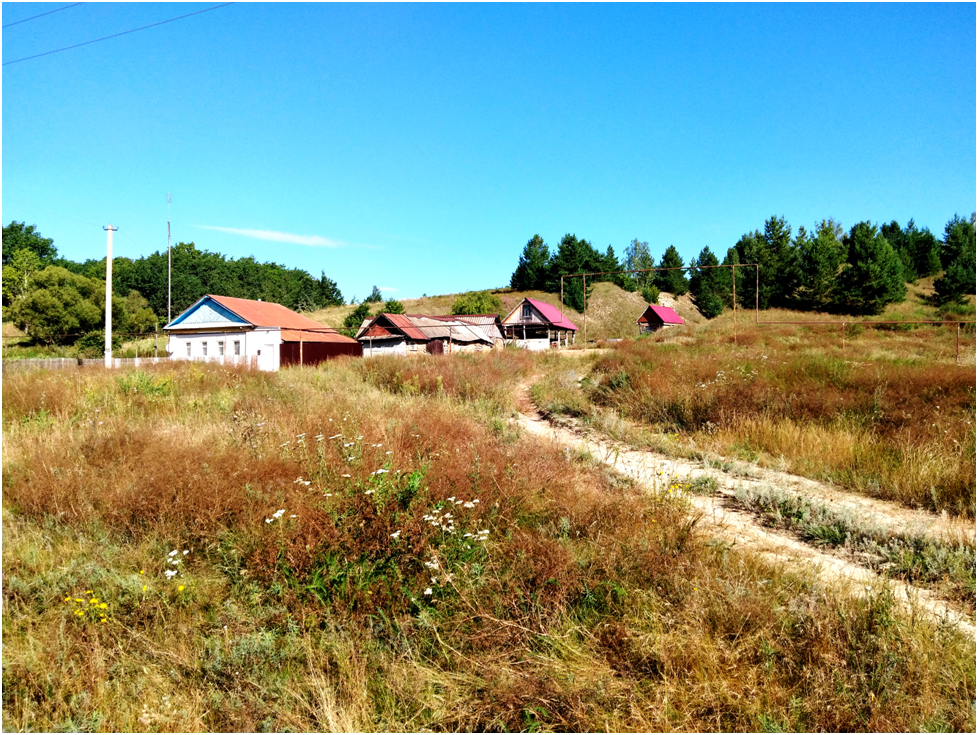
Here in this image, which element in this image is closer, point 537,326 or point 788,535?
point 788,535

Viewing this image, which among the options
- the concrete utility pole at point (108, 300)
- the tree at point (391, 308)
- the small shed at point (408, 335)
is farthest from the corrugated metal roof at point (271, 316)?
the tree at point (391, 308)

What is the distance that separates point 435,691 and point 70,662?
2074 millimetres

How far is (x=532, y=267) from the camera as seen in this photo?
44.7 metres

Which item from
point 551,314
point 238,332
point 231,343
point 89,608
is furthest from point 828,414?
point 551,314

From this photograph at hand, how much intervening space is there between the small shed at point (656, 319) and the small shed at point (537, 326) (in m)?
7.37

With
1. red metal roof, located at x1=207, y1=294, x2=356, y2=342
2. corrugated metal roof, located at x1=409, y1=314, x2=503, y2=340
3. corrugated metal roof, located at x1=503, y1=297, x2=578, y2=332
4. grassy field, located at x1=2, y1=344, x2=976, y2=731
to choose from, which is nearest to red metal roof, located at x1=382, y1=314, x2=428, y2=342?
corrugated metal roof, located at x1=409, y1=314, x2=503, y2=340

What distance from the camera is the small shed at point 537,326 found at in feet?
91.1

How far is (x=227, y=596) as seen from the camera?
3320 millimetres

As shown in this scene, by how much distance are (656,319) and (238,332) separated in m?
16.8

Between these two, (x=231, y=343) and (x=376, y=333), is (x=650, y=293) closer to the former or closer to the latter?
(x=231, y=343)

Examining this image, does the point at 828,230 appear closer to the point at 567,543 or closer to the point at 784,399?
the point at 784,399

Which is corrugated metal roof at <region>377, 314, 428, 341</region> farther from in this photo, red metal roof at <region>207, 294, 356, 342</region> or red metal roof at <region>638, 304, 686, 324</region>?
red metal roof at <region>638, 304, 686, 324</region>

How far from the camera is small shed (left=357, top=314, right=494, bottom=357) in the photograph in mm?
31344

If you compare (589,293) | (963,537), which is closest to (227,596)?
(963,537)
